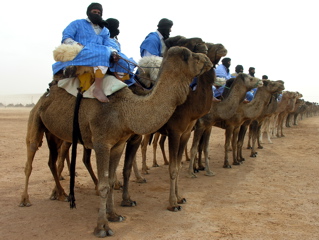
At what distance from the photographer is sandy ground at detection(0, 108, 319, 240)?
198 inches

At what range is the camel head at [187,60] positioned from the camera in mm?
5117

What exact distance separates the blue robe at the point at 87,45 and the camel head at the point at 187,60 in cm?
97

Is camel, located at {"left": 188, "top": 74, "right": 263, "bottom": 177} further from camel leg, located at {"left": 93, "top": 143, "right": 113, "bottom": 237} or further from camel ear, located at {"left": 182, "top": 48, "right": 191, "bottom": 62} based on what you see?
camel leg, located at {"left": 93, "top": 143, "right": 113, "bottom": 237}

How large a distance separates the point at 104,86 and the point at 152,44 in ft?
6.92

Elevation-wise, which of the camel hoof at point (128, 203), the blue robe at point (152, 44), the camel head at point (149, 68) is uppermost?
the blue robe at point (152, 44)

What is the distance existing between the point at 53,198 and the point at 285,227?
4.32 m

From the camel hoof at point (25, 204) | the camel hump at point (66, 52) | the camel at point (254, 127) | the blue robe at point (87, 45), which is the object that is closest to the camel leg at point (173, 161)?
the blue robe at point (87, 45)

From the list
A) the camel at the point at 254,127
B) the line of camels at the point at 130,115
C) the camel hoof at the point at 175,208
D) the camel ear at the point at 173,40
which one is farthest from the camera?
the camel at the point at 254,127

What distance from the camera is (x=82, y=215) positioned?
582 cm

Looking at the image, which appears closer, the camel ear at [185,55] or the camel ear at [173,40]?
the camel ear at [185,55]

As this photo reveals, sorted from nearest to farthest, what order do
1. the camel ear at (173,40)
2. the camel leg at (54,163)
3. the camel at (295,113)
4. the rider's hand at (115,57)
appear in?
the rider's hand at (115,57) → the camel ear at (173,40) → the camel leg at (54,163) → the camel at (295,113)

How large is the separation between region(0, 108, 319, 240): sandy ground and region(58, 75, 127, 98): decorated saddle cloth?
207 cm

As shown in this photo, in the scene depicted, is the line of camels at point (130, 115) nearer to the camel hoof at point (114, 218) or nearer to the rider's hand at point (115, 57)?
the camel hoof at point (114, 218)

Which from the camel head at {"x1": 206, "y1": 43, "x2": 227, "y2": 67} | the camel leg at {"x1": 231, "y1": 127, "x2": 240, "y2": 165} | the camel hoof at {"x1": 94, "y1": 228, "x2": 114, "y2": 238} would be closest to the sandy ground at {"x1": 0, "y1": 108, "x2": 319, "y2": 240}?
the camel hoof at {"x1": 94, "y1": 228, "x2": 114, "y2": 238}
